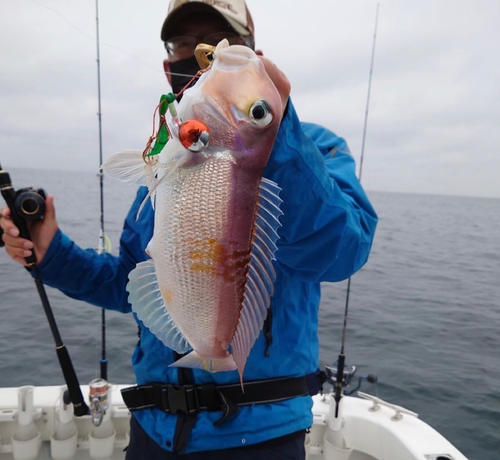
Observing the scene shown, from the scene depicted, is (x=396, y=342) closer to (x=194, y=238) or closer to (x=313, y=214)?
(x=313, y=214)

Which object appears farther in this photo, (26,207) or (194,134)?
(26,207)

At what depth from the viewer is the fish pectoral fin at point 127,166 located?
1.33m

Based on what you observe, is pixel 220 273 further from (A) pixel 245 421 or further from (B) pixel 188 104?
(A) pixel 245 421

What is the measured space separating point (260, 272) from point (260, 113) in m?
0.45

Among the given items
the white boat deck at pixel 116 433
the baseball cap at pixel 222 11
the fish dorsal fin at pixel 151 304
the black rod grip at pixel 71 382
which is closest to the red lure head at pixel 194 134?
the fish dorsal fin at pixel 151 304

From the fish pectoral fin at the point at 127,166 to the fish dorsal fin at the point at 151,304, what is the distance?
0.85 ft

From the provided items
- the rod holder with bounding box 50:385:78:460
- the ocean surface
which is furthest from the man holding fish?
the ocean surface

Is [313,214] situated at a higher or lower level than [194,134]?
lower

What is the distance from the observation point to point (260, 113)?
3.52ft

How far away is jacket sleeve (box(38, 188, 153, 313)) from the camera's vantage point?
2.17 meters

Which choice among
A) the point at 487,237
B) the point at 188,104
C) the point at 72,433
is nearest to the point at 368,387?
the point at 72,433

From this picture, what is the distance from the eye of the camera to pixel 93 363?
6266 millimetres

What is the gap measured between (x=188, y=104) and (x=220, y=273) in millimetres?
462

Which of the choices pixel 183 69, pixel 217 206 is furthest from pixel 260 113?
pixel 183 69
